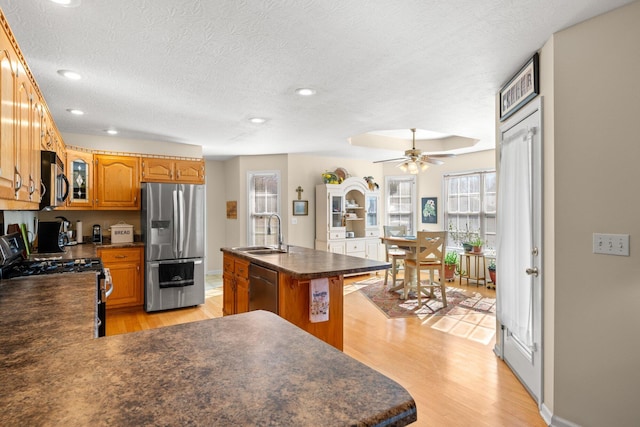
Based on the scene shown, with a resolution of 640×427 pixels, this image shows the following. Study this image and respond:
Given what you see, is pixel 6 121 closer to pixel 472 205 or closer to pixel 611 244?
pixel 611 244

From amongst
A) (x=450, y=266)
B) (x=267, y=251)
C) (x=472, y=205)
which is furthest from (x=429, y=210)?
(x=267, y=251)

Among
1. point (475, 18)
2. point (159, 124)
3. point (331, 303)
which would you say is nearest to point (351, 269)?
point (331, 303)

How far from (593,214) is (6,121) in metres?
2.87

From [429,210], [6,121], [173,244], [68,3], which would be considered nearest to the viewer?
[6,121]

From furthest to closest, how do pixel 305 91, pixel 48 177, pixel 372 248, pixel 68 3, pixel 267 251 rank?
pixel 372 248, pixel 267 251, pixel 305 91, pixel 48 177, pixel 68 3

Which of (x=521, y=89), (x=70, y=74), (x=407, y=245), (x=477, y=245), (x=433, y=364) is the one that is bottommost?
(x=433, y=364)

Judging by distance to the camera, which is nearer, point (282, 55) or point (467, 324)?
point (282, 55)

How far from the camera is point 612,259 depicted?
6.23 ft

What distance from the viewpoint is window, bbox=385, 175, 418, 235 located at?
728cm

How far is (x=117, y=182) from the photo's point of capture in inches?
183

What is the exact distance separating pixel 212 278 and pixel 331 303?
4616 millimetres

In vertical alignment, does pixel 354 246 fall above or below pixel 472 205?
below

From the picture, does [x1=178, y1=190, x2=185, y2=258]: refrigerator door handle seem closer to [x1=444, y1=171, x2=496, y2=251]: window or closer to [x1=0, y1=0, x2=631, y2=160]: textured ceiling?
[x1=0, y1=0, x2=631, y2=160]: textured ceiling

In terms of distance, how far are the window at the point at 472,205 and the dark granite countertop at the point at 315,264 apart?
413 centimetres
